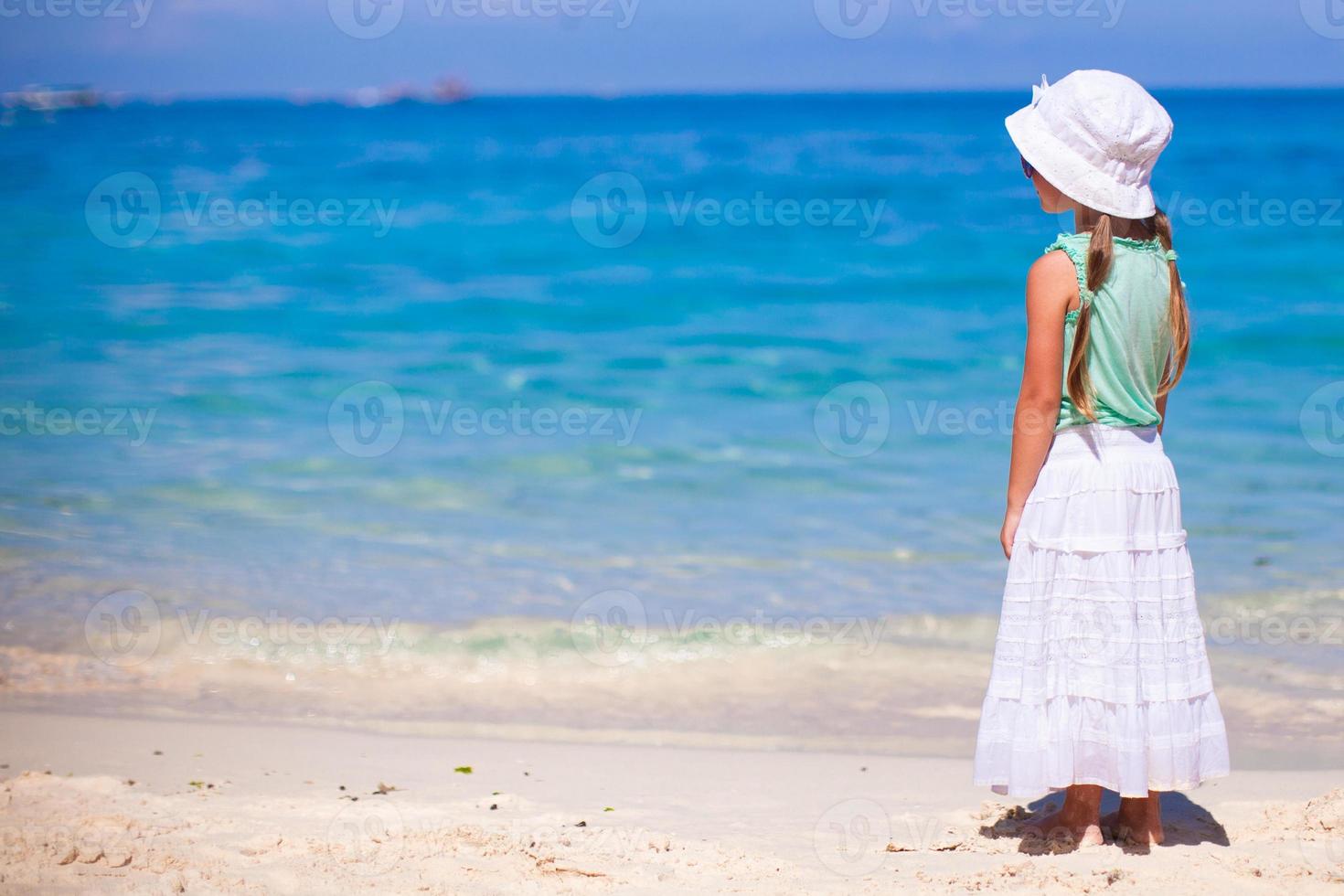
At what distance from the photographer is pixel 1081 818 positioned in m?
3.08

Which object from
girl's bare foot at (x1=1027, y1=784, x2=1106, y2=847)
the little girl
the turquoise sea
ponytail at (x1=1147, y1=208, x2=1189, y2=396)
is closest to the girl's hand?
the little girl

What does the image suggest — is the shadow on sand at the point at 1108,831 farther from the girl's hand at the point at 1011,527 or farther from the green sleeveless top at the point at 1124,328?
the green sleeveless top at the point at 1124,328

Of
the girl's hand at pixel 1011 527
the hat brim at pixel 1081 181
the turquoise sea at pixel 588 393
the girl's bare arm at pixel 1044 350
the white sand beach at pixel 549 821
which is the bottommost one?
the white sand beach at pixel 549 821

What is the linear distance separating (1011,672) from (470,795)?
5.20 ft

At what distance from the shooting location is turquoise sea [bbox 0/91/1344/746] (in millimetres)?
5836

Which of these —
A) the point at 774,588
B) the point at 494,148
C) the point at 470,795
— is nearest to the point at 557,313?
the point at 774,588

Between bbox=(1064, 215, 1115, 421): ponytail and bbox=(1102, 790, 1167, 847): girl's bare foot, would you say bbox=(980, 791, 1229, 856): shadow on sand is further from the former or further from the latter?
bbox=(1064, 215, 1115, 421): ponytail

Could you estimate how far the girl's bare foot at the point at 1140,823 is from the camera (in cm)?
304

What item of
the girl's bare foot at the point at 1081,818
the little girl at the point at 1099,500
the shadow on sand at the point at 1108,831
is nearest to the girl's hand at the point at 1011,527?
the little girl at the point at 1099,500

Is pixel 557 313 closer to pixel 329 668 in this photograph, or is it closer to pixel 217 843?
pixel 329 668

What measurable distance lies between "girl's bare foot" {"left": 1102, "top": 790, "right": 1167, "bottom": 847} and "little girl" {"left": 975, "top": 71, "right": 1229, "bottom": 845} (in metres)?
0.24

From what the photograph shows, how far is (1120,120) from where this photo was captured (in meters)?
2.73

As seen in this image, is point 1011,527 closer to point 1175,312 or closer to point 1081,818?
point 1175,312

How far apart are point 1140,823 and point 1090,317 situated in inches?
49.2
